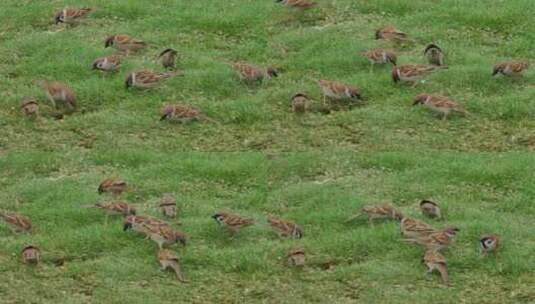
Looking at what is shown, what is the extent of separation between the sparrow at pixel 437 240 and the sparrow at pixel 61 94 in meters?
7.84

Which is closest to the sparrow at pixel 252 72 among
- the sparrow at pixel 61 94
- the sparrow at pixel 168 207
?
the sparrow at pixel 61 94

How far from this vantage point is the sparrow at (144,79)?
26.1 metres

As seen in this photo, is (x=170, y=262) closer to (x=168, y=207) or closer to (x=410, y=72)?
(x=168, y=207)

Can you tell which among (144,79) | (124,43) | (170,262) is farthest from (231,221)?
(124,43)

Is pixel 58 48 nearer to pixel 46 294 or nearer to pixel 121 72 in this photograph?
pixel 121 72

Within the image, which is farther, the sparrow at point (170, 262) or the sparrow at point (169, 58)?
the sparrow at point (169, 58)

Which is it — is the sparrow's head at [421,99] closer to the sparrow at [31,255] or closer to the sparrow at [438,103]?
the sparrow at [438,103]

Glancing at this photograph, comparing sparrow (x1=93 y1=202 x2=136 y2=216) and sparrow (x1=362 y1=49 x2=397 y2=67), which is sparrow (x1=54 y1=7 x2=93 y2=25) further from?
sparrow (x1=93 y1=202 x2=136 y2=216)

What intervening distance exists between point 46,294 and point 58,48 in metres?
9.42

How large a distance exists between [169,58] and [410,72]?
434 cm

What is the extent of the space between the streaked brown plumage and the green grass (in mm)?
253

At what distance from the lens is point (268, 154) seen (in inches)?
950

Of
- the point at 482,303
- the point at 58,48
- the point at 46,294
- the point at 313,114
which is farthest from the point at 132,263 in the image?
the point at 58,48

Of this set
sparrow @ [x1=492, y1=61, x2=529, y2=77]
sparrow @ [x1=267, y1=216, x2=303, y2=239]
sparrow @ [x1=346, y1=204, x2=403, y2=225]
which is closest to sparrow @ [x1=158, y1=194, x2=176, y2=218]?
sparrow @ [x1=267, y1=216, x2=303, y2=239]
